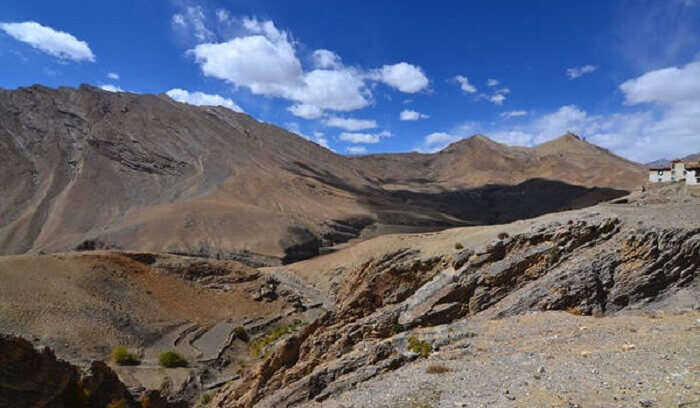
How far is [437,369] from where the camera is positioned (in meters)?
6.92

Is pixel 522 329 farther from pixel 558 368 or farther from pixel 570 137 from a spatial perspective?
pixel 570 137

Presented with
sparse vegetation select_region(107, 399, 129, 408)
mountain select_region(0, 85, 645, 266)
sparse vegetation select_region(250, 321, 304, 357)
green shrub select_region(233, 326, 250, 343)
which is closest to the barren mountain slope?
sparse vegetation select_region(107, 399, 129, 408)

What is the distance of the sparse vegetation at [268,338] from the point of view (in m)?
23.5

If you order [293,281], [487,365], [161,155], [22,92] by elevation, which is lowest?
[293,281]

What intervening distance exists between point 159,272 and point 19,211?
41.7 m

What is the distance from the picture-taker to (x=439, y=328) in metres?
8.91

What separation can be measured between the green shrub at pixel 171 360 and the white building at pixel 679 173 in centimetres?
3129

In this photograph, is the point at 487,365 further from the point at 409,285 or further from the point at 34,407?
the point at 34,407

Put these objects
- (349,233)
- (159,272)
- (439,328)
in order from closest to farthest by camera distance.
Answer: (439,328) → (159,272) → (349,233)

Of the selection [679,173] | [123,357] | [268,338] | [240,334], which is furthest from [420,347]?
[679,173]

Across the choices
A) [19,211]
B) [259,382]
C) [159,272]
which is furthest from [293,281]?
[19,211]

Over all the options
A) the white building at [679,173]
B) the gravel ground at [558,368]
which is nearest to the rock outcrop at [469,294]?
the gravel ground at [558,368]

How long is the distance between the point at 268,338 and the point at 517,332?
756 inches

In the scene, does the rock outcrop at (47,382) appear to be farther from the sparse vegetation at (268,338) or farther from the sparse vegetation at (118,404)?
the sparse vegetation at (268,338)
